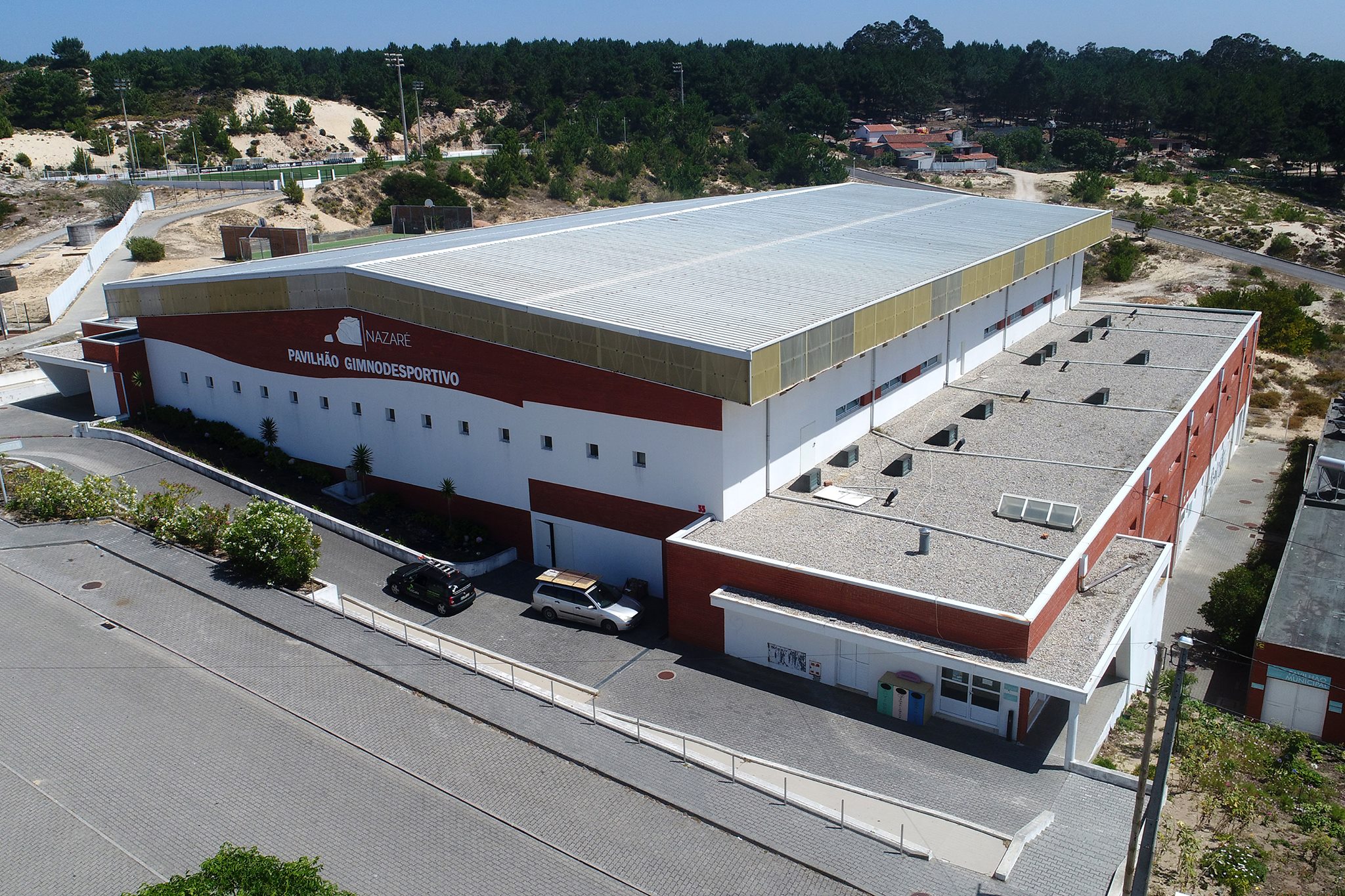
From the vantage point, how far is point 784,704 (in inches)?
887

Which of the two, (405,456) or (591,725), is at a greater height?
(405,456)

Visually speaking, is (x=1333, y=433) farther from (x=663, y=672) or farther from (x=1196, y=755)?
(x=663, y=672)

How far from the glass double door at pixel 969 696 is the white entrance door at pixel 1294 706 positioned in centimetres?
821

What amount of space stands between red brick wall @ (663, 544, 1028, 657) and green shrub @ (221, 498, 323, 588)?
382 inches

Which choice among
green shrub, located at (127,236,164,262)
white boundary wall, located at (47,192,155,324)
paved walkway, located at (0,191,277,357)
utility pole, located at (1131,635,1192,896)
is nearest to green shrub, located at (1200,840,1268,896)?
utility pole, located at (1131,635,1192,896)

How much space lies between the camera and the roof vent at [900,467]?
28750 millimetres

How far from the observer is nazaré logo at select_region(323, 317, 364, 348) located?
31.5 metres

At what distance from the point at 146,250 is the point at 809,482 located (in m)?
54.8

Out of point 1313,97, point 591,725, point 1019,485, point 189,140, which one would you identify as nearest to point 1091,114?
point 1313,97

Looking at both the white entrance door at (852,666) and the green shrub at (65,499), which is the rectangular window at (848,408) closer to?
the white entrance door at (852,666)

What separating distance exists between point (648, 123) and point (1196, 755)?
113 meters

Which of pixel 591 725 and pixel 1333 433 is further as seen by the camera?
pixel 1333 433

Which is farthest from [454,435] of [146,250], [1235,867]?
[146,250]

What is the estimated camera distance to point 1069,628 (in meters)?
21.9
